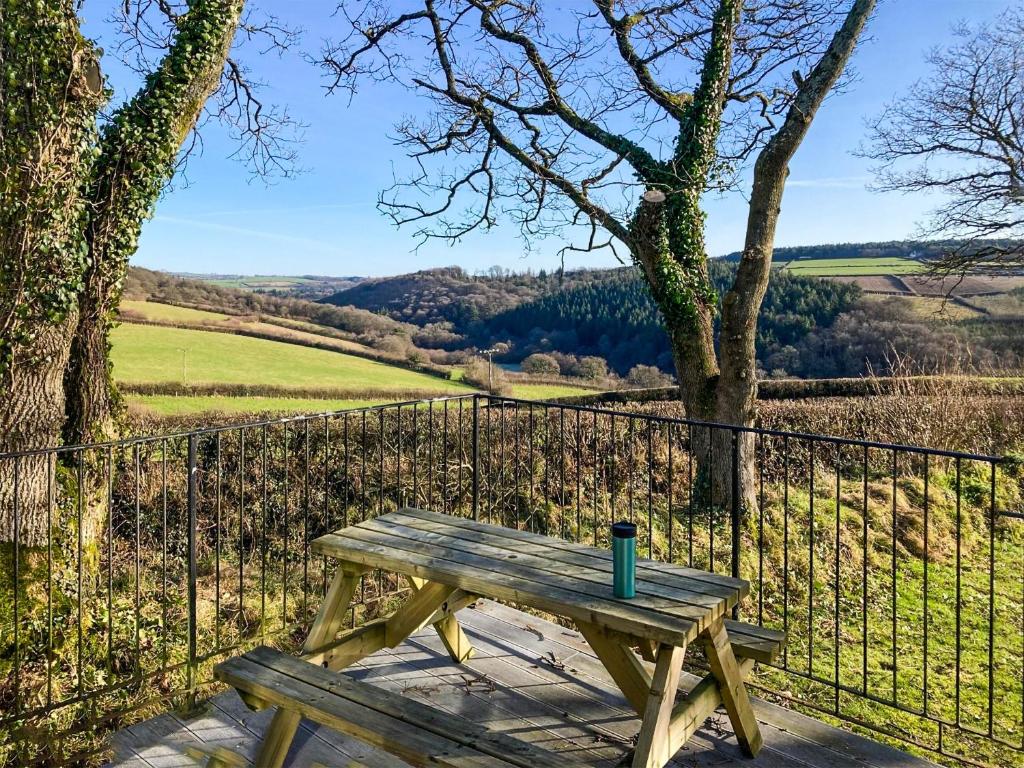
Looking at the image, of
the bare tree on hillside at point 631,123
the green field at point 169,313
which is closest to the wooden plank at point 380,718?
the bare tree on hillside at point 631,123

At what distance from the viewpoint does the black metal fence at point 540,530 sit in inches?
125

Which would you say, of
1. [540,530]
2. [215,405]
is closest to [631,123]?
[540,530]

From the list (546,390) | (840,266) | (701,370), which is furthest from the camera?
(840,266)

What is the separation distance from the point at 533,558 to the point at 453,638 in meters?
1.03

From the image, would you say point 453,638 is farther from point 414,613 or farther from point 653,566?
point 653,566

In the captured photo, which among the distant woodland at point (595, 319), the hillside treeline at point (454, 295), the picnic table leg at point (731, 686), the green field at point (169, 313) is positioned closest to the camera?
the picnic table leg at point (731, 686)

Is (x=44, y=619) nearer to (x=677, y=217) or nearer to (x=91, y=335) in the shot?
(x=91, y=335)

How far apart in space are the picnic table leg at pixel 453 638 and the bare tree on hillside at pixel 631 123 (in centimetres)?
484

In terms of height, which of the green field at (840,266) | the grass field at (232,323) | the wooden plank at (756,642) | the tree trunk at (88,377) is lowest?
the wooden plank at (756,642)

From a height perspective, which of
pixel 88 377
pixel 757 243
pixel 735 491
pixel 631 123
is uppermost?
pixel 631 123

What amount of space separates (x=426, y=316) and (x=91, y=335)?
21755 millimetres

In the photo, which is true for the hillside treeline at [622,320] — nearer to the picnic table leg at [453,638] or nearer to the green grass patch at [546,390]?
the green grass patch at [546,390]

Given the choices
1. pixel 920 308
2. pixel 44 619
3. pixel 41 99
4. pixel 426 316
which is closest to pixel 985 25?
pixel 920 308

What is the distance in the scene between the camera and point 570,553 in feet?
8.54
